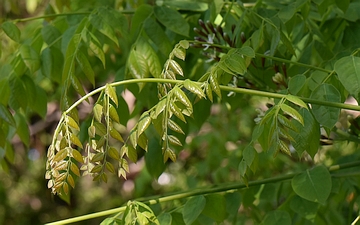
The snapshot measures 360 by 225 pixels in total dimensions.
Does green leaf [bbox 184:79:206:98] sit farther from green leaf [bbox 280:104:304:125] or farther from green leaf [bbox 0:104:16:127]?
green leaf [bbox 0:104:16:127]

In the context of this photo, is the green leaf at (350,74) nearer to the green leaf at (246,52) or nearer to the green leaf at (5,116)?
the green leaf at (246,52)

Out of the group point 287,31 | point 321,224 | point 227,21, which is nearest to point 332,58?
point 287,31

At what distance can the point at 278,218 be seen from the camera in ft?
4.43

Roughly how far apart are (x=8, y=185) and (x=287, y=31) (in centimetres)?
483

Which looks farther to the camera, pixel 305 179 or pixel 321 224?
pixel 321 224

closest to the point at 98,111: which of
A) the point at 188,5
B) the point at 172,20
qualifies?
the point at 172,20

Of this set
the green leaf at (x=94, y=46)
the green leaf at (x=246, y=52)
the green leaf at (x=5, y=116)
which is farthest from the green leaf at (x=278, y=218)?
the green leaf at (x=5, y=116)

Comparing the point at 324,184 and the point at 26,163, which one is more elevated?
the point at 324,184

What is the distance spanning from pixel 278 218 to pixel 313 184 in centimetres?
16

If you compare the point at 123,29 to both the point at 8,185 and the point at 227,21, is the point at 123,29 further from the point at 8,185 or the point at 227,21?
the point at 8,185

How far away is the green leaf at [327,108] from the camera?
111cm

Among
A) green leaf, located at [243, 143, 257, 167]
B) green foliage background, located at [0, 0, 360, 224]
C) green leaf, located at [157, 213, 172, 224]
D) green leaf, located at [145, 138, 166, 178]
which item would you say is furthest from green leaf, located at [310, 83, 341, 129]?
green leaf, located at [145, 138, 166, 178]

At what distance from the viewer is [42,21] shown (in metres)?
1.91

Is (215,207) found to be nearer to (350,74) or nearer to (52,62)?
(350,74)
